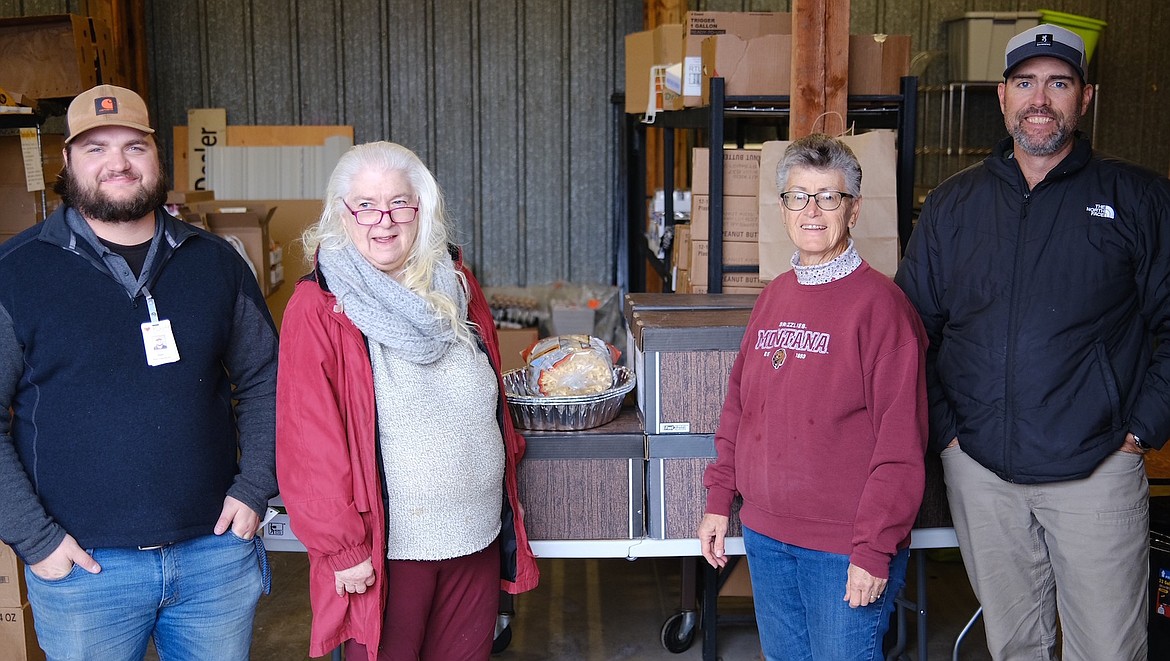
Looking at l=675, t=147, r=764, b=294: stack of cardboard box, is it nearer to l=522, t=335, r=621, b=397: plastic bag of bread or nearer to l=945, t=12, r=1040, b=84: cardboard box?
l=522, t=335, r=621, b=397: plastic bag of bread

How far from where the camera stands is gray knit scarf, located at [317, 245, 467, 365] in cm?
190

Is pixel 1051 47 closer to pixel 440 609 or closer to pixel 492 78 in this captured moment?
pixel 440 609

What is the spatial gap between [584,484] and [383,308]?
0.91 m

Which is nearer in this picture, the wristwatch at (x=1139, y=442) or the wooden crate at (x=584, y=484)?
the wristwatch at (x=1139, y=442)

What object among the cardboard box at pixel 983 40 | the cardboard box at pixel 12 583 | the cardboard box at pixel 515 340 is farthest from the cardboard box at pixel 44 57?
the cardboard box at pixel 983 40

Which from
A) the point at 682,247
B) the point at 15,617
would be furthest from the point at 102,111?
the point at 682,247

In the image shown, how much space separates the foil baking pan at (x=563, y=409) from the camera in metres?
2.59

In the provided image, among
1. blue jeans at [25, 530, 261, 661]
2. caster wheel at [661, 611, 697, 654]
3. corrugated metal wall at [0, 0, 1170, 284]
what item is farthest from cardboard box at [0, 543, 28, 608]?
corrugated metal wall at [0, 0, 1170, 284]

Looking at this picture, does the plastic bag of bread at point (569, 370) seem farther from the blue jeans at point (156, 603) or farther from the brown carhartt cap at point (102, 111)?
the brown carhartt cap at point (102, 111)

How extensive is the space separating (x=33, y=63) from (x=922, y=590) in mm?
4581

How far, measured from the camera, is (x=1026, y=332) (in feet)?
7.27

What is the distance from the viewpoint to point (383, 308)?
1.92 m

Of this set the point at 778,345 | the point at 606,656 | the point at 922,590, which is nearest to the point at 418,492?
the point at 778,345

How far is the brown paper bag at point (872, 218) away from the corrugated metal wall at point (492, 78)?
3.81m
